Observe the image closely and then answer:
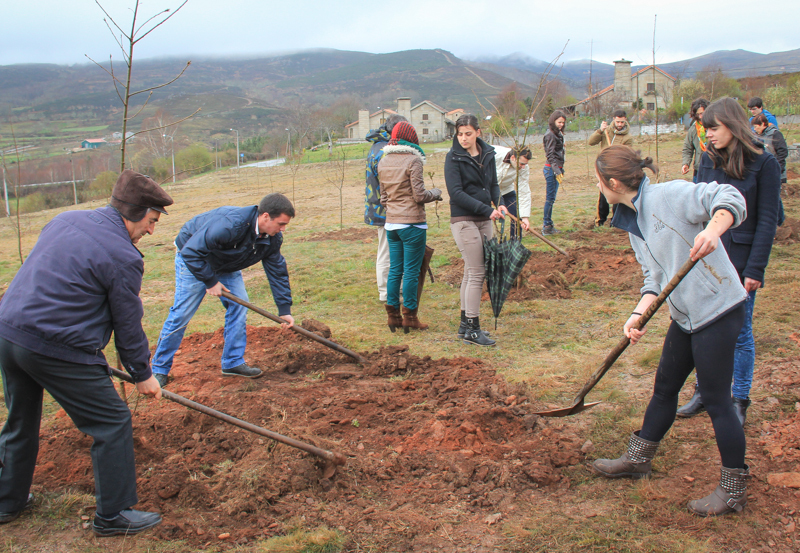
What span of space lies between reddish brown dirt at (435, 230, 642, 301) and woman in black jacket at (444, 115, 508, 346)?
147 cm

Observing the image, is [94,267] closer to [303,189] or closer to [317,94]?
[303,189]

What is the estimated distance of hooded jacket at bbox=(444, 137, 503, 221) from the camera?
473 centimetres

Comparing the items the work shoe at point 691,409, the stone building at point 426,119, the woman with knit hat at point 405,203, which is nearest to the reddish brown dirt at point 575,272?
the woman with knit hat at point 405,203

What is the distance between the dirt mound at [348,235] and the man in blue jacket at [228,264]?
6.08m

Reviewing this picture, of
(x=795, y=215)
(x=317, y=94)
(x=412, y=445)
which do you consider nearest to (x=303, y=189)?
(x=795, y=215)

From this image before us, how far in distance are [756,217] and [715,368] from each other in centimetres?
109

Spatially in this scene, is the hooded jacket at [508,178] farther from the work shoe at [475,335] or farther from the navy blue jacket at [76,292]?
the navy blue jacket at [76,292]

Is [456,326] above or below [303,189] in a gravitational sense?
below

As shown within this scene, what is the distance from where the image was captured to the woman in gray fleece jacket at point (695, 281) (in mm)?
2301

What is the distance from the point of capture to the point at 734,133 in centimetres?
285

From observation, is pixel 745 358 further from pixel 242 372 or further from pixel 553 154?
pixel 553 154

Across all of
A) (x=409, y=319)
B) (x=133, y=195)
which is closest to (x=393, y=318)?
(x=409, y=319)

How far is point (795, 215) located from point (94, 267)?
1062 centimetres

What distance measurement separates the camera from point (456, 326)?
18.5 ft
